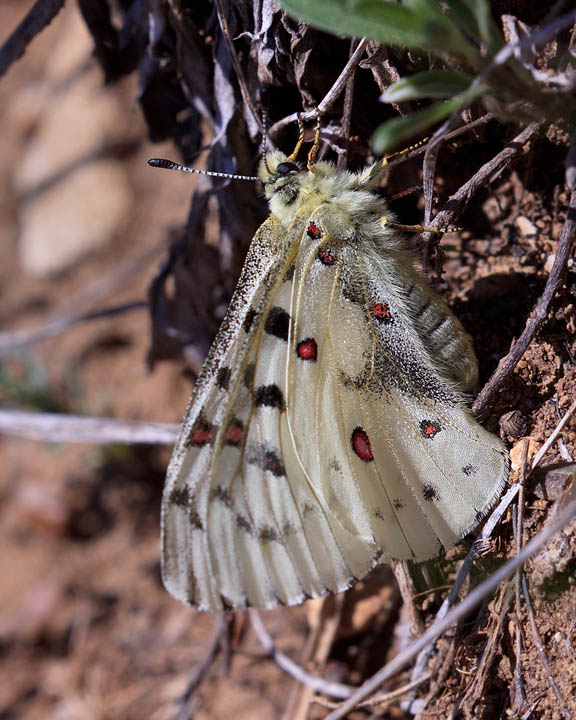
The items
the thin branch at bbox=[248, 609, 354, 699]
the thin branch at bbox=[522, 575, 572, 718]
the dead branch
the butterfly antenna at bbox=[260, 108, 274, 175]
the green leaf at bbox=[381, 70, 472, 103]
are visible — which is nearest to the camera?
the green leaf at bbox=[381, 70, 472, 103]

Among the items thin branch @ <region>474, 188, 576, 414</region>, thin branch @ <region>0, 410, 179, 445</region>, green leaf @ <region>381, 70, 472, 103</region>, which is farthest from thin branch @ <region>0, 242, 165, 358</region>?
green leaf @ <region>381, 70, 472, 103</region>

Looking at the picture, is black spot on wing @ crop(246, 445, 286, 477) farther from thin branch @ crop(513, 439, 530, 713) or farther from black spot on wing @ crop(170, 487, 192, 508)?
thin branch @ crop(513, 439, 530, 713)

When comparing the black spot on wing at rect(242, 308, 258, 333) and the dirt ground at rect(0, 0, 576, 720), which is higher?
the black spot on wing at rect(242, 308, 258, 333)

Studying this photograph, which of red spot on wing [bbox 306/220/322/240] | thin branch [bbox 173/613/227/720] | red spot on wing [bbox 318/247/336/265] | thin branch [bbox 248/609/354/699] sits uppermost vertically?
red spot on wing [bbox 306/220/322/240]

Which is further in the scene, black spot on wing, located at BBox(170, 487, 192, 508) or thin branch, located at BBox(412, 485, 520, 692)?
black spot on wing, located at BBox(170, 487, 192, 508)

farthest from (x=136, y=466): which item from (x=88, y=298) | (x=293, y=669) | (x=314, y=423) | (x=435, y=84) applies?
(x=435, y=84)

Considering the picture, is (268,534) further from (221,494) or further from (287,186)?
(287,186)

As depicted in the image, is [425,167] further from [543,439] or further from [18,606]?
[18,606]

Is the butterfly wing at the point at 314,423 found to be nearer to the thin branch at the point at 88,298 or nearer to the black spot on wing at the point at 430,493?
the black spot on wing at the point at 430,493

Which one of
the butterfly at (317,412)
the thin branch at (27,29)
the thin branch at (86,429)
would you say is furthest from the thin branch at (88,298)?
the butterfly at (317,412)
